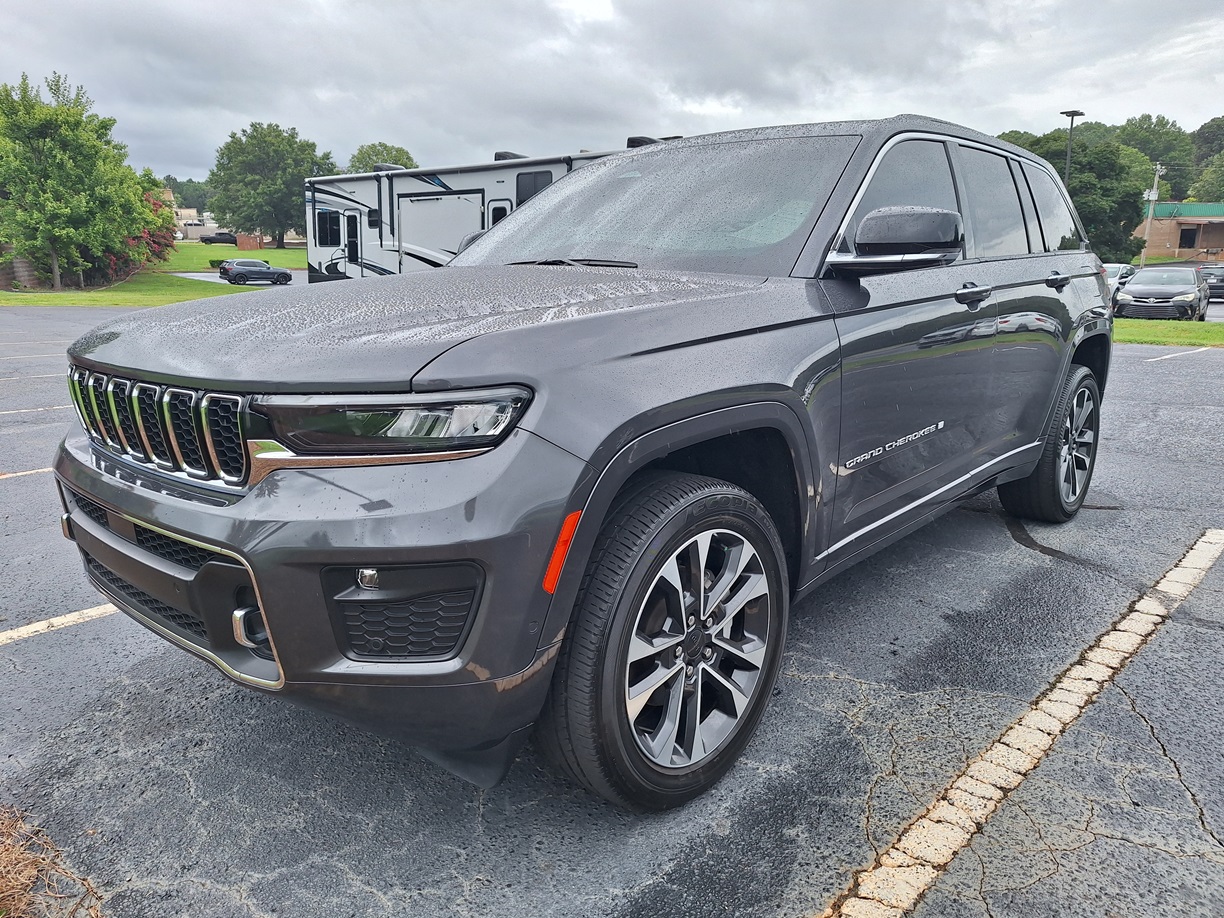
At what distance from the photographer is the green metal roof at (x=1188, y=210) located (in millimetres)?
76062

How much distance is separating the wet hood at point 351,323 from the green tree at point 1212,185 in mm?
123355

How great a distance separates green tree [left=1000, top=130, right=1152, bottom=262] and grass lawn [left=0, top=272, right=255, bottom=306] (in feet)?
155

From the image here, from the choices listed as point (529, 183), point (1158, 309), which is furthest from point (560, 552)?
point (1158, 309)

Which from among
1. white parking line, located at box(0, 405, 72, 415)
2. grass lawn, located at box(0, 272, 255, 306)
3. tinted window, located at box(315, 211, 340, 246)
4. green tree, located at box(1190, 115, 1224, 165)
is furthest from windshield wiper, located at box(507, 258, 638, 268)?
green tree, located at box(1190, 115, 1224, 165)

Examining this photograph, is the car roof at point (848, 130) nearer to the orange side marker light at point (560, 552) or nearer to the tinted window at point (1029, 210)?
the tinted window at point (1029, 210)

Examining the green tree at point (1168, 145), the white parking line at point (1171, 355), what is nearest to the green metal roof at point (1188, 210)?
the green tree at point (1168, 145)

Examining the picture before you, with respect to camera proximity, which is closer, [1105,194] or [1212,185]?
[1105,194]

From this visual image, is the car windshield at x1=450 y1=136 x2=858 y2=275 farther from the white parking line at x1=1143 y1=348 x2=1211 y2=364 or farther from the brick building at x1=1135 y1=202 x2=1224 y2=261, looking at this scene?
the brick building at x1=1135 y1=202 x2=1224 y2=261

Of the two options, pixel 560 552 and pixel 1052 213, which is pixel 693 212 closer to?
pixel 560 552

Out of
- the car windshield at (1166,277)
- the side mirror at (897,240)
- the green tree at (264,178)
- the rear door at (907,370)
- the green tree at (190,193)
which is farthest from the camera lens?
the green tree at (190,193)

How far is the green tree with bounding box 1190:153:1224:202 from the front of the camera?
4001 inches

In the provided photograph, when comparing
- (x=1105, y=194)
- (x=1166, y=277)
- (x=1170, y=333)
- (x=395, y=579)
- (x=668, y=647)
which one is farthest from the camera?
(x=1105, y=194)

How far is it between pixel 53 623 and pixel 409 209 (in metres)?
13.2

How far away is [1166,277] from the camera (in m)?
21.2
